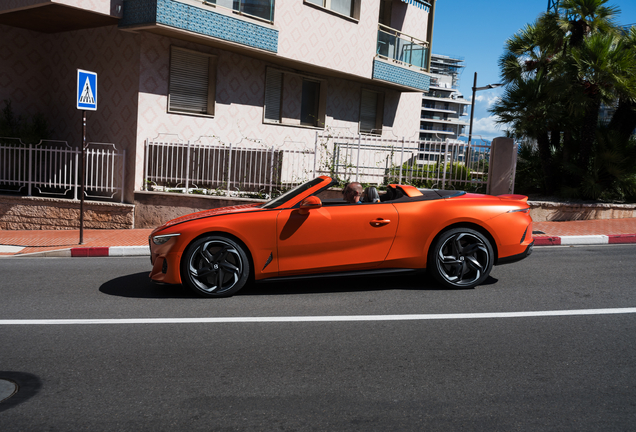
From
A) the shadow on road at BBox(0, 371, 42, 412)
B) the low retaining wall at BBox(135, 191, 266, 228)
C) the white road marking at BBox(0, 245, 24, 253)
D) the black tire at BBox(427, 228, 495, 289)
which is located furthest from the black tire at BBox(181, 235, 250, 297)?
the low retaining wall at BBox(135, 191, 266, 228)

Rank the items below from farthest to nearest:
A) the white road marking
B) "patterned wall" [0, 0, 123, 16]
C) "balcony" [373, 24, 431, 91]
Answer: "balcony" [373, 24, 431, 91] < "patterned wall" [0, 0, 123, 16] < the white road marking

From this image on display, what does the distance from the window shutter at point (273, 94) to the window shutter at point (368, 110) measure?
3.89 metres

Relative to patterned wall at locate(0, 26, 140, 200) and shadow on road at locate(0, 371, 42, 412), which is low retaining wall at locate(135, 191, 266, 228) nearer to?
patterned wall at locate(0, 26, 140, 200)

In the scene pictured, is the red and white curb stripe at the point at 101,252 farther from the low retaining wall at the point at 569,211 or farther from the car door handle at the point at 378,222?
the low retaining wall at the point at 569,211

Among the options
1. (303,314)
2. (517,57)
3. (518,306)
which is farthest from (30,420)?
(517,57)

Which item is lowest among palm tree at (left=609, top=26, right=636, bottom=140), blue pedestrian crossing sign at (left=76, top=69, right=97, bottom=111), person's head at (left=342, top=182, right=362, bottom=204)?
person's head at (left=342, top=182, right=362, bottom=204)

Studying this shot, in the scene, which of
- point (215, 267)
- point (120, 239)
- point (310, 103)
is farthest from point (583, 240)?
point (310, 103)

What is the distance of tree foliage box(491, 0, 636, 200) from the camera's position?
1287 centimetres

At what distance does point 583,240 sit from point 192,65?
997cm

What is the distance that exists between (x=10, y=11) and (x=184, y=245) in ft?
32.5

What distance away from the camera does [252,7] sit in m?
14.5

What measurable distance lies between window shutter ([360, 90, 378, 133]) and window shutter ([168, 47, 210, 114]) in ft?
21.5

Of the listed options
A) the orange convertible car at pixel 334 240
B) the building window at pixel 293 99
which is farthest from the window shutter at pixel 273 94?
the orange convertible car at pixel 334 240

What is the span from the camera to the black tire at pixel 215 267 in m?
6.20
